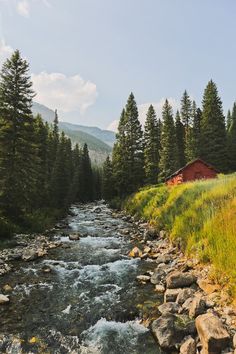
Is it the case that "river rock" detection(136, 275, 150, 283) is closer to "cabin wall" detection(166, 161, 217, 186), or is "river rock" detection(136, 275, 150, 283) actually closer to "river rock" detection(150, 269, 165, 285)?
"river rock" detection(150, 269, 165, 285)

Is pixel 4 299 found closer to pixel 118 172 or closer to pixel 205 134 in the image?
pixel 118 172

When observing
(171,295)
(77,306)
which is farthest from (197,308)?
(77,306)

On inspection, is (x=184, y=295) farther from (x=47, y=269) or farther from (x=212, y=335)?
(x=47, y=269)

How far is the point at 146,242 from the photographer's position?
19.3 meters

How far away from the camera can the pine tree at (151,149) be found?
174 ft

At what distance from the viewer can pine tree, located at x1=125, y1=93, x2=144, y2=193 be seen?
49562 mm

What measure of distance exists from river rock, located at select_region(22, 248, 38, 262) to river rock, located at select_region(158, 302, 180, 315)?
27.1 feet

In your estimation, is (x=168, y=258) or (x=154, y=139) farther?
(x=154, y=139)

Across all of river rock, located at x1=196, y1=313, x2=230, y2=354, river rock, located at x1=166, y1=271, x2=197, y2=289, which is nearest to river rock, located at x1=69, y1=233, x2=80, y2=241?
river rock, located at x1=166, y1=271, x2=197, y2=289

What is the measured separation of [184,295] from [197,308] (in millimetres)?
1275

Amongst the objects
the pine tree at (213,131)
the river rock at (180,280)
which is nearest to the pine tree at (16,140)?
the river rock at (180,280)

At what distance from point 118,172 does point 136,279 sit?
1498 inches

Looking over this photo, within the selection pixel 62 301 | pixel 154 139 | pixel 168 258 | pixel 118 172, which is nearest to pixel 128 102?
pixel 154 139

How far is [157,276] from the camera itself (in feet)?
40.5
